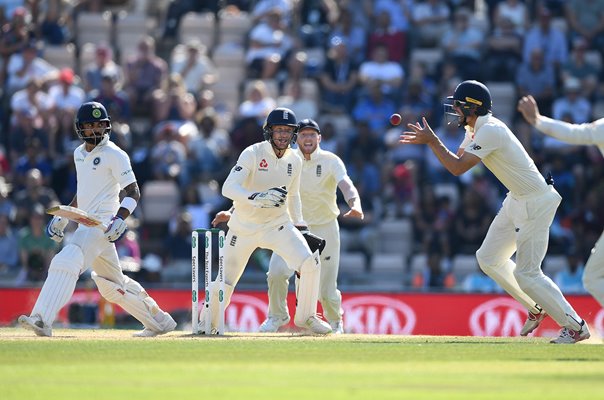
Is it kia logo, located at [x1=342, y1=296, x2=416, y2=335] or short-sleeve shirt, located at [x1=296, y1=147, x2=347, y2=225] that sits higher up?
short-sleeve shirt, located at [x1=296, y1=147, x2=347, y2=225]

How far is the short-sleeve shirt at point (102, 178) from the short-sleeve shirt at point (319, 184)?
2.68m

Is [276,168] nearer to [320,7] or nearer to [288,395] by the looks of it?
[288,395]

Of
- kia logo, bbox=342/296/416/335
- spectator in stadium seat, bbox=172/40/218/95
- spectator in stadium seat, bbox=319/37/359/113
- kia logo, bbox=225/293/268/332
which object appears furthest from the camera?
spectator in stadium seat, bbox=172/40/218/95

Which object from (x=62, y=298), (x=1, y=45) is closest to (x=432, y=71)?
(x=1, y=45)

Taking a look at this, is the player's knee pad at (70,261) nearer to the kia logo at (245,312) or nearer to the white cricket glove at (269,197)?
the white cricket glove at (269,197)

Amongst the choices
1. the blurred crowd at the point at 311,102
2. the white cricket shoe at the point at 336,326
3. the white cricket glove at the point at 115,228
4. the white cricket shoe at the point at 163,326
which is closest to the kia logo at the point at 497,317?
the blurred crowd at the point at 311,102

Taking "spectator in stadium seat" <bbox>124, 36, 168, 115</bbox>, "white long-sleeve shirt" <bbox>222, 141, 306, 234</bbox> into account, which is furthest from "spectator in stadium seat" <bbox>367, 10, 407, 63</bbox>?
"white long-sleeve shirt" <bbox>222, 141, 306, 234</bbox>

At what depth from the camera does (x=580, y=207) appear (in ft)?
66.7

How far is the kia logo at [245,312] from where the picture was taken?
18594mm

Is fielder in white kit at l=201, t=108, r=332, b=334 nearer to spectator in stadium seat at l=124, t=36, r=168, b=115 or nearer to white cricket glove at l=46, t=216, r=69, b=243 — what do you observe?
white cricket glove at l=46, t=216, r=69, b=243

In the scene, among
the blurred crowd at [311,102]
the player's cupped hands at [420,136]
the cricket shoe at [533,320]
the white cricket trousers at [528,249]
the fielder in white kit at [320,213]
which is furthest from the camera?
the blurred crowd at [311,102]

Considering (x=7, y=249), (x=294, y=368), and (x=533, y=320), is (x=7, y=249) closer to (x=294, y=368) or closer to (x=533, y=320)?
(x=533, y=320)

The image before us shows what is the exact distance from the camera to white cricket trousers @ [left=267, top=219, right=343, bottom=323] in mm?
15250

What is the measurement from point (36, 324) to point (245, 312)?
6.04 metres
